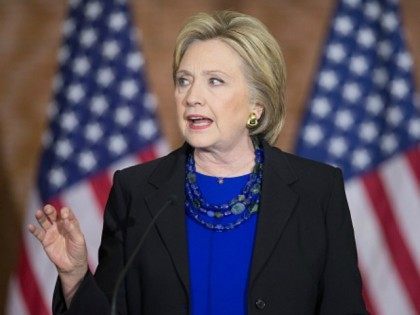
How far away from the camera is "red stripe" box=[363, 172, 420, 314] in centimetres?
339

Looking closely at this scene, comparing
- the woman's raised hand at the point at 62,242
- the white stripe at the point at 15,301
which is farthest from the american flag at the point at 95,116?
the woman's raised hand at the point at 62,242

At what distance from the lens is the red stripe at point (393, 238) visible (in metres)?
3.39

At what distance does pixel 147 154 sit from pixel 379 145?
89 centimetres

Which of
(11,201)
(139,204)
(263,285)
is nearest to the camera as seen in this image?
(263,285)

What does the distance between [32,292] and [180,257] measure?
1.82 meters

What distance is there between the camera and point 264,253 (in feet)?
6.20

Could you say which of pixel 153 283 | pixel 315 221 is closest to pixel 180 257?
pixel 153 283

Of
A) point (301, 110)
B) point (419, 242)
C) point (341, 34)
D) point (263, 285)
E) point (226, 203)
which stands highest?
point (341, 34)

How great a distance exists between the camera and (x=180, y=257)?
1.90m

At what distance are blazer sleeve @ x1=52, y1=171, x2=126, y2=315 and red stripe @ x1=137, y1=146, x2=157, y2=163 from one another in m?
1.47

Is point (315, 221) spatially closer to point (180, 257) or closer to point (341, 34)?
point (180, 257)

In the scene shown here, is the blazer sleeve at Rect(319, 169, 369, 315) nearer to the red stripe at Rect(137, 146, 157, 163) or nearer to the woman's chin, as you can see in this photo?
the woman's chin

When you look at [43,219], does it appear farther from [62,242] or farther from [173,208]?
[173,208]

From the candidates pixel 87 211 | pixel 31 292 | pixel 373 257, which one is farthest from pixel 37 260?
pixel 373 257
